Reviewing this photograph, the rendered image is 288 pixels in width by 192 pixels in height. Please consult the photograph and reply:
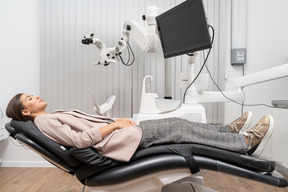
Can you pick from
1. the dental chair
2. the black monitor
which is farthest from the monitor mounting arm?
the dental chair

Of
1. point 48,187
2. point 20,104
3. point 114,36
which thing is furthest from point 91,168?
point 114,36

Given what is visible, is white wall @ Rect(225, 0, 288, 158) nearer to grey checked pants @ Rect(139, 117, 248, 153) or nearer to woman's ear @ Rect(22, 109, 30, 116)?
grey checked pants @ Rect(139, 117, 248, 153)

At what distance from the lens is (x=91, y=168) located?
1069 millimetres

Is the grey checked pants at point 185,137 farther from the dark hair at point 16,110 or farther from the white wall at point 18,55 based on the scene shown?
the white wall at point 18,55

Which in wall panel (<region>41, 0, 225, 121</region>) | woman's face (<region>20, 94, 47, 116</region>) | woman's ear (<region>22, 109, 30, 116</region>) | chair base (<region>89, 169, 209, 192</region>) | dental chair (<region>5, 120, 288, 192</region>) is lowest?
chair base (<region>89, 169, 209, 192</region>)

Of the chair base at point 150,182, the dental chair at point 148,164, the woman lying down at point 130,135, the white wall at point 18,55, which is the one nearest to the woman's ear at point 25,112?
the woman lying down at point 130,135

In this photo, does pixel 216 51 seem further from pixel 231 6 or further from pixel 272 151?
pixel 272 151

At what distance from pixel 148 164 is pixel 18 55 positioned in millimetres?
2173

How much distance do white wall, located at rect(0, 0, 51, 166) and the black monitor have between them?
152cm

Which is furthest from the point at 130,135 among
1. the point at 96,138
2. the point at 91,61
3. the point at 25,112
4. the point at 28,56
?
the point at 28,56

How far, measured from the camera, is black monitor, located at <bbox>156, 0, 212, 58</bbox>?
4.76 ft

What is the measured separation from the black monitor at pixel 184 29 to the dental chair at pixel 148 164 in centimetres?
72

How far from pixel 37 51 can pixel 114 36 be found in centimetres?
88

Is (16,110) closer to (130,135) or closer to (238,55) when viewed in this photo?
(130,135)
